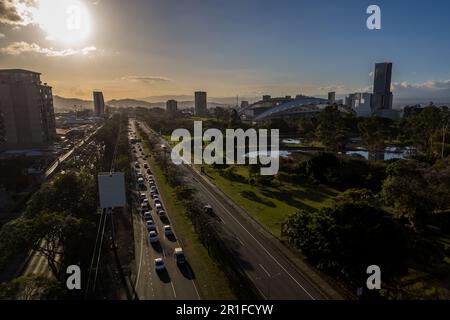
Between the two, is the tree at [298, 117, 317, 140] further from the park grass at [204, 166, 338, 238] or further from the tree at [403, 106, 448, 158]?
the park grass at [204, 166, 338, 238]

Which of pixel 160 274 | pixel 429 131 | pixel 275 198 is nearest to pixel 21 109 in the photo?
pixel 275 198

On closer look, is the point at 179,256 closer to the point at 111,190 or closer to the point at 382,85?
the point at 111,190

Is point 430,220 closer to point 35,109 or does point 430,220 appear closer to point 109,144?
point 109,144

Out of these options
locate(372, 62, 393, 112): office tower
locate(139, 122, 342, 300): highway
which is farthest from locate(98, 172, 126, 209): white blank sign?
locate(372, 62, 393, 112): office tower

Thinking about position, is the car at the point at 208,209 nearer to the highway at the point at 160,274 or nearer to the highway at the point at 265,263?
the highway at the point at 265,263

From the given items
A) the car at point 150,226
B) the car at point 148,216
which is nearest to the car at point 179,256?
A: the car at point 150,226

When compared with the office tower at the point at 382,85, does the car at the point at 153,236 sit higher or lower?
lower
